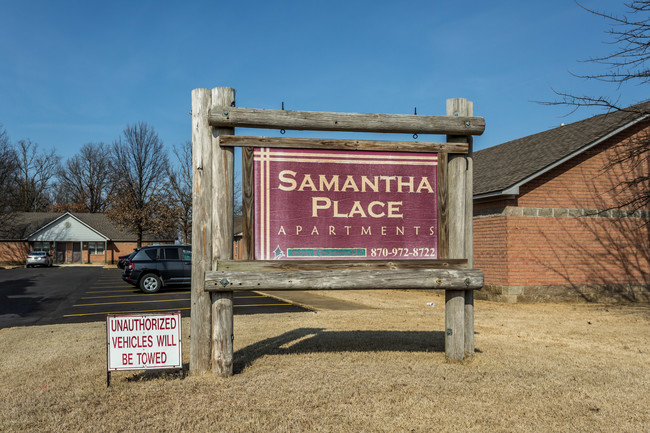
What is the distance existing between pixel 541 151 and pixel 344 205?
42.3ft

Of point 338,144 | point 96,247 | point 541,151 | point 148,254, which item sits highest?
point 541,151

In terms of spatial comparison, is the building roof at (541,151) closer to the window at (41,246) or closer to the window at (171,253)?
the window at (171,253)

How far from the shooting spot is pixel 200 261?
5.91 meters

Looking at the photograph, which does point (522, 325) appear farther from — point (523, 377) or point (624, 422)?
point (624, 422)

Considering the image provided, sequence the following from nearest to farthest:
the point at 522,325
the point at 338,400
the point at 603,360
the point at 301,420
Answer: the point at 301,420, the point at 338,400, the point at 603,360, the point at 522,325

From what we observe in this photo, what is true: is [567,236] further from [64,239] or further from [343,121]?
[64,239]

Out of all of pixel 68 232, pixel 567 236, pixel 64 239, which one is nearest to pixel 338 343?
pixel 567 236

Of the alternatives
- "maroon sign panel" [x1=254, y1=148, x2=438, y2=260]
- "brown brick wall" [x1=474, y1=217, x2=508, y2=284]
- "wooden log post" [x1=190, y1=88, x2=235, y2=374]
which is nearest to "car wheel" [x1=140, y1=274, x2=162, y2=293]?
"brown brick wall" [x1=474, y1=217, x2=508, y2=284]

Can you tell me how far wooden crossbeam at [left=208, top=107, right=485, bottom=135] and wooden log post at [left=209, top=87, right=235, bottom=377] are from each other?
0.16 meters

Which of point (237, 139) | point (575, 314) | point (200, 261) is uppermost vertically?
point (237, 139)

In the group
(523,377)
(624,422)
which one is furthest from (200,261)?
(624,422)

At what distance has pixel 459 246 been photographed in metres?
6.57

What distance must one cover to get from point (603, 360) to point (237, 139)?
19.2ft

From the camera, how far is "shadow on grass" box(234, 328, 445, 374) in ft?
23.2
